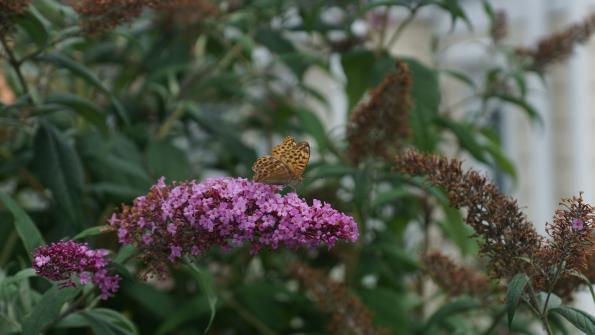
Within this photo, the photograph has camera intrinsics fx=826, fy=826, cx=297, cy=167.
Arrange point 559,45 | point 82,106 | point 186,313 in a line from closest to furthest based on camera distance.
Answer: point 82,106 < point 186,313 < point 559,45

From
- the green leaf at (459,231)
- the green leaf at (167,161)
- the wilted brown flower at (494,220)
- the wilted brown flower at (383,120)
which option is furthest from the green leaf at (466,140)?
the wilted brown flower at (494,220)

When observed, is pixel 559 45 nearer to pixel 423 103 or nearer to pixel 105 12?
pixel 423 103

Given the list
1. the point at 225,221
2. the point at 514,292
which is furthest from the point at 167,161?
the point at 514,292

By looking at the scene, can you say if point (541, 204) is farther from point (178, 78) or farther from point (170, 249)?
point (170, 249)

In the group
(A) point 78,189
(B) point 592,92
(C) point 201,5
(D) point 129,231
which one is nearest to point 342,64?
(C) point 201,5

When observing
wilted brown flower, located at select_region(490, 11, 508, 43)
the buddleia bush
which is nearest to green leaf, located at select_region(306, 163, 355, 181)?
the buddleia bush

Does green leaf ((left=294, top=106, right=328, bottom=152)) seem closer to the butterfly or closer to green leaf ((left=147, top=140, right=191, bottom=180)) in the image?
green leaf ((left=147, top=140, right=191, bottom=180))
